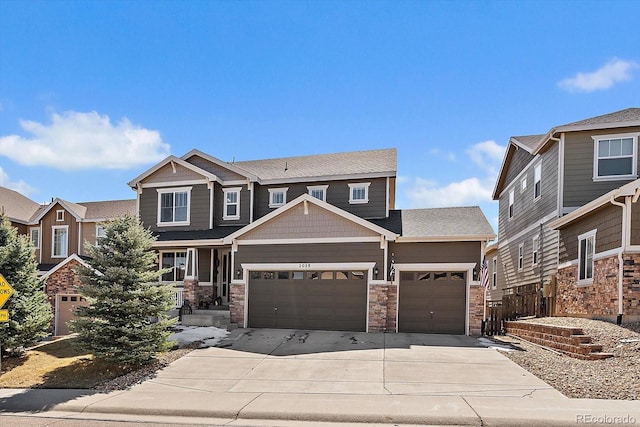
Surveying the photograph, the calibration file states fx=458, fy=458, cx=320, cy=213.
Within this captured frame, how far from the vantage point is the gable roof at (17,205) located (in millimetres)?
26953

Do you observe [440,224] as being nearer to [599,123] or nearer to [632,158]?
[599,123]

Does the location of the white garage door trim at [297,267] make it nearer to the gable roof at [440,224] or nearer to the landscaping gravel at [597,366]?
the gable roof at [440,224]

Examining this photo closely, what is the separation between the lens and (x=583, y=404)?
8109 millimetres

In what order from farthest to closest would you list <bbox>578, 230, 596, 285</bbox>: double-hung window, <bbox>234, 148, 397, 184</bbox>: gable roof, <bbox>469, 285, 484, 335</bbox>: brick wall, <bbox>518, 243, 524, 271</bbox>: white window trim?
1. <bbox>518, 243, 524, 271</bbox>: white window trim
2. <bbox>234, 148, 397, 184</bbox>: gable roof
3. <bbox>469, 285, 484, 335</bbox>: brick wall
4. <bbox>578, 230, 596, 285</bbox>: double-hung window

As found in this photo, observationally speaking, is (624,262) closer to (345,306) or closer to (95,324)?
(345,306)

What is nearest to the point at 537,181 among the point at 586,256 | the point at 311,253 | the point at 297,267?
the point at 586,256

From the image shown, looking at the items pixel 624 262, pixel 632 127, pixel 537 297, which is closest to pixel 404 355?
pixel 624 262

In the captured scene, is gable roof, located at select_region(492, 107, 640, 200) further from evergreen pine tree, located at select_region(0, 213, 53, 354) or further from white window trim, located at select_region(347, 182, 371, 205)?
evergreen pine tree, located at select_region(0, 213, 53, 354)

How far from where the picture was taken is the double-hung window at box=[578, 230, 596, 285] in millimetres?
14160

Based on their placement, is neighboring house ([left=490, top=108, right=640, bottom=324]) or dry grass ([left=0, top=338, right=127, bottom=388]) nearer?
dry grass ([left=0, top=338, right=127, bottom=388])

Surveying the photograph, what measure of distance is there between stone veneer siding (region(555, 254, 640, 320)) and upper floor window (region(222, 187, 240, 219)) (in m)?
13.5

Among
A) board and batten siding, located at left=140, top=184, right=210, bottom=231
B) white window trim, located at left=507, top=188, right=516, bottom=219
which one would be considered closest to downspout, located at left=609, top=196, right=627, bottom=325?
white window trim, located at left=507, top=188, right=516, bottom=219

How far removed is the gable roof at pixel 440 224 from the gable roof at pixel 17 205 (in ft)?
71.0

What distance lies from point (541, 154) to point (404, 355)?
1133 cm
